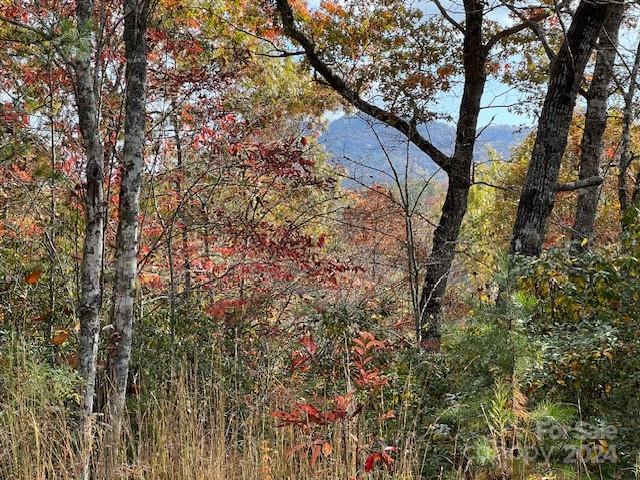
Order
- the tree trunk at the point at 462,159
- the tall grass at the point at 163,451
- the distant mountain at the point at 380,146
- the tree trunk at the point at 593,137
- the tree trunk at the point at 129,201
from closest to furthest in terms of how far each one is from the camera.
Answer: the tall grass at the point at 163,451, the tree trunk at the point at 129,201, the distant mountain at the point at 380,146, the tree trunk at the point at 462,159, the tree trunk at the point at 593,137

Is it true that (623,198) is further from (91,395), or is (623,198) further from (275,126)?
(91,395)

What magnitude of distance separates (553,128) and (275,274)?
8.58 feet

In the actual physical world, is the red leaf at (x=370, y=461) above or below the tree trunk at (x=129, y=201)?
below

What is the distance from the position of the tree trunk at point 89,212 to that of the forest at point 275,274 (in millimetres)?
11

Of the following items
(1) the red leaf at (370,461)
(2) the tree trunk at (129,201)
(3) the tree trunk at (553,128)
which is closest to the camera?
(1) the red leaf at (370,461)

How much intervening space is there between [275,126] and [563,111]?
11.5 ft

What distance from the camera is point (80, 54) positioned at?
249 centimetres

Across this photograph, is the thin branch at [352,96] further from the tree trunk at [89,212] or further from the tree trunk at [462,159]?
the tree trunk at [89,212]

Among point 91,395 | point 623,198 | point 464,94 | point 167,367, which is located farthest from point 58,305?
point 623,198

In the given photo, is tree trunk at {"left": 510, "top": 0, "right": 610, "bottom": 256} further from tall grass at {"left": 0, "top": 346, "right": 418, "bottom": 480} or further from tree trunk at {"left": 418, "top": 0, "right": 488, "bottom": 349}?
tall grass at {"left": 0, "top": 346, "right": 418, "bottom": 480}

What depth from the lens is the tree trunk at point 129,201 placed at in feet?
10.7

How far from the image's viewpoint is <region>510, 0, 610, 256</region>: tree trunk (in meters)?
4.34

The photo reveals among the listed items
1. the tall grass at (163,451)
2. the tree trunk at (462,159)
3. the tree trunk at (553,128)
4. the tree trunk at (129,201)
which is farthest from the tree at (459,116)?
the tall grass at (163,451)

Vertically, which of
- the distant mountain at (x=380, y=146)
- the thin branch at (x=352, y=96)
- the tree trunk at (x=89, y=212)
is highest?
the thin branch at (x=352, y=96)
